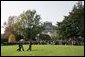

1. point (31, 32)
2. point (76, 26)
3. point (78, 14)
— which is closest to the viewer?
point (78, 14)

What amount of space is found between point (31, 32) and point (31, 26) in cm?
319

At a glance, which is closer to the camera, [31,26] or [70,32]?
[70,32]

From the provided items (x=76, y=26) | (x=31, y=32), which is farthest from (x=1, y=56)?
(x=31, y=32)

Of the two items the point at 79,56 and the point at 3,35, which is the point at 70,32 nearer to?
the point at 3,35

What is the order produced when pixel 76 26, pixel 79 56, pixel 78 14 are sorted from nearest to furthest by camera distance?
pixel 79 56 → pixel 78 14 → pixel 76 26

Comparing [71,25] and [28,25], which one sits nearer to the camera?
[71,25]

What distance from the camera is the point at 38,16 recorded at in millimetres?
105062

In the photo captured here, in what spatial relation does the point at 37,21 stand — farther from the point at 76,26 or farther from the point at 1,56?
the point at 1,56

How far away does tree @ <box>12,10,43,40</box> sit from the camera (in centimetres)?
9900

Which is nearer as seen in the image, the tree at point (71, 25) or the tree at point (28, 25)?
the tree at point (71, 25)

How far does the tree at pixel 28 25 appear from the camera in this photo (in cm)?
9900

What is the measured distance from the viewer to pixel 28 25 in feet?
332

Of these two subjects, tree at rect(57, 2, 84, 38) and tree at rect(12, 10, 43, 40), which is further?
tree at rect(12, 10, 43, 40)

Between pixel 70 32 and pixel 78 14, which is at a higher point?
pixel 78 14
